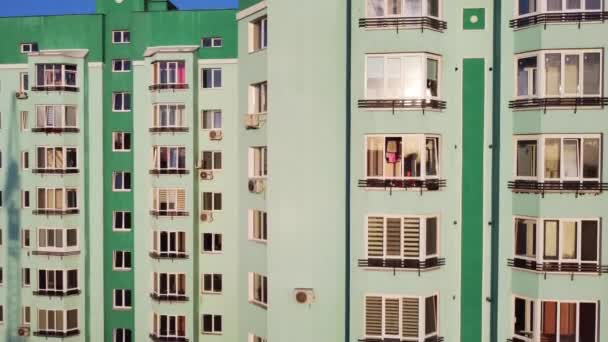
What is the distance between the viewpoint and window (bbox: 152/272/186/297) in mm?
26719

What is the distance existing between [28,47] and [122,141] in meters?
8.47

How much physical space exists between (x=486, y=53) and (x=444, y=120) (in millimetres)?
2968

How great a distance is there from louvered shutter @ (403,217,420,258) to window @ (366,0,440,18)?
7301mm

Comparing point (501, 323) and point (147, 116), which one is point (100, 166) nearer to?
point (147, 116)

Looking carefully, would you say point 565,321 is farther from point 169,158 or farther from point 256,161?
point 169,158

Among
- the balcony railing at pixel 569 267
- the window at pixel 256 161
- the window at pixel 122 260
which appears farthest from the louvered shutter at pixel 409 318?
the window at pixel 122 260

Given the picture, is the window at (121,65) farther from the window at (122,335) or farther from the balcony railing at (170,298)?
the window at (122,335)

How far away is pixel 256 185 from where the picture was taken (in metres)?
19.3

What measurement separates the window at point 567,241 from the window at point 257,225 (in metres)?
10.4

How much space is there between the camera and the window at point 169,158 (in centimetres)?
2694

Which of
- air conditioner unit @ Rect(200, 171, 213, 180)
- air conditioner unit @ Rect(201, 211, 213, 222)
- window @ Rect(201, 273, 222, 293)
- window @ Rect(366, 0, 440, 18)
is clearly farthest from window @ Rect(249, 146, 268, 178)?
window @ Rect(201, 273, 222, 293)

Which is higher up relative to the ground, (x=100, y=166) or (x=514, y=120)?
(x=514, y=120)

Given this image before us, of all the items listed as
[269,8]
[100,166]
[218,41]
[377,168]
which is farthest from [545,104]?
[100,166]

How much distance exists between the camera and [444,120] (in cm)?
1659
